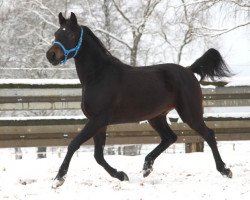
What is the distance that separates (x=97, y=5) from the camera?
25.8 m

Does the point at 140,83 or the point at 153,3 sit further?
the point at 153,3

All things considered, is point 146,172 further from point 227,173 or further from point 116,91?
point 116,91

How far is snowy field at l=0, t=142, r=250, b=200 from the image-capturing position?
5.28 m

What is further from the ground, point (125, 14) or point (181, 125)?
point (125, 14)

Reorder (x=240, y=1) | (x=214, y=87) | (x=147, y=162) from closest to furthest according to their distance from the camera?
(x=147, y=162)
(x=214, y=87)
(x=240, y=1)

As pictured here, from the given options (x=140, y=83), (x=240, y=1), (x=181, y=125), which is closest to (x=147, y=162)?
(x=140, y=83)

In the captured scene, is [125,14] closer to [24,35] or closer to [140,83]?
[24,35]

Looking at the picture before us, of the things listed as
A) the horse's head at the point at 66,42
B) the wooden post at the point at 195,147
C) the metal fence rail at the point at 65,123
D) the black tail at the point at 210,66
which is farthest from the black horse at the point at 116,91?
the wooden post at the point at 195,147

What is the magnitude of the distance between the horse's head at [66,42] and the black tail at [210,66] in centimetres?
188

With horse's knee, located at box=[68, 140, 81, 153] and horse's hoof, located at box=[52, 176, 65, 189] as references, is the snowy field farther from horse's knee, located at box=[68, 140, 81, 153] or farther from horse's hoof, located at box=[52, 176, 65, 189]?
horse's knee, located at box=[68, 140, 81, 153]

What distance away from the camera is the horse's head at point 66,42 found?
5.95 m

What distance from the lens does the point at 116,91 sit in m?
Result: 6.16

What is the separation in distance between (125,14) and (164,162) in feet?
60.3

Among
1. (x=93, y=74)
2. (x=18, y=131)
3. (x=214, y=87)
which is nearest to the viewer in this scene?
(x=93, y=74)
